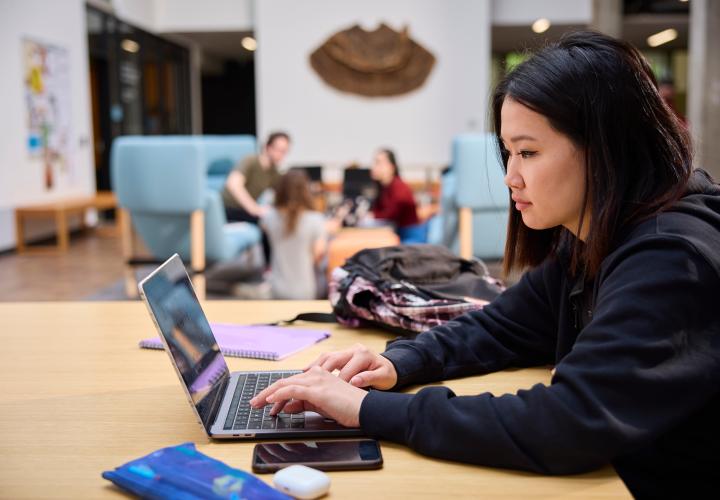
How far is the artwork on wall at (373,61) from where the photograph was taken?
971cm

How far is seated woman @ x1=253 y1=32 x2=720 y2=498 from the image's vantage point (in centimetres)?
84

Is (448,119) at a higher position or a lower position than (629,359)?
higher

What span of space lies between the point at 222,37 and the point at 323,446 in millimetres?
12152

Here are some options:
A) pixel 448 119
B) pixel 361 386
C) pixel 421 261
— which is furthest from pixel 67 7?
pixel 361 386

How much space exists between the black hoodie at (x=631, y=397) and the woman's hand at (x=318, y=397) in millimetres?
24

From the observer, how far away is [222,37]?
40.4 ft

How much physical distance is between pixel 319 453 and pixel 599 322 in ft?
1.16

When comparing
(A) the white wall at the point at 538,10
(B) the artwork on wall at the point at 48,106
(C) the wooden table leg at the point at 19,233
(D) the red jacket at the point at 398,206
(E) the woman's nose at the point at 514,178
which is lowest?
(C) the wooden table leg at the point at 19,233

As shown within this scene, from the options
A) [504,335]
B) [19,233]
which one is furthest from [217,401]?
[19,233]

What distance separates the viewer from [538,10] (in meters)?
10.5

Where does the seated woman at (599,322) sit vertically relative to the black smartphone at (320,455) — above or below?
above

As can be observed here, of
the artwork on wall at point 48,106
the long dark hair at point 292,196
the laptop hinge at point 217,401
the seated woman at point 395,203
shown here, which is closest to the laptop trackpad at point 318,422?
the laptop hinge at point 217,401

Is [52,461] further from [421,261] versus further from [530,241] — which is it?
[421,261]

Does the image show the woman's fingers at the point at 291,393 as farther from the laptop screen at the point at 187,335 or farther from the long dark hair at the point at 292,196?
the long dark hair at the point at 292,196
